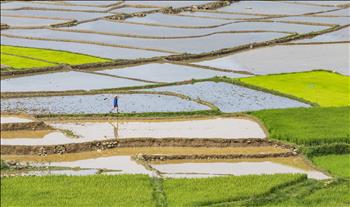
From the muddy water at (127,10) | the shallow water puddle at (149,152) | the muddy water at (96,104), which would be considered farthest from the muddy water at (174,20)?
the shallow water puddle at (149,152)

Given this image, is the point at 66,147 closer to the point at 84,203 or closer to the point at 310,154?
the point at 84,203

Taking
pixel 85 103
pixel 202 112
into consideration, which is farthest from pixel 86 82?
pixel 202 112

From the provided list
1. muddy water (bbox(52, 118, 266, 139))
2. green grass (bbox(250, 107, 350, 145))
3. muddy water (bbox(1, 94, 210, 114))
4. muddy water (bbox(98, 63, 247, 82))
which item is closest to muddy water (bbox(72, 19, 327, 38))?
muddy water (bbox(98, 63, 247, 82))

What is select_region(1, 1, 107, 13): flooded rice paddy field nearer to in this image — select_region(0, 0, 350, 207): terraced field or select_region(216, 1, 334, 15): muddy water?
select_region(0, 0, 350, 207): terraced field

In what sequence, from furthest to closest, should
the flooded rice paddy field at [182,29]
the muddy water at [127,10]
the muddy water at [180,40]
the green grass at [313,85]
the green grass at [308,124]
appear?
the muddy water at [127,10]
the flooded rice paddy field at [182,29]
the muddy water at [180,40]
the green grass at [313,85]
the green grass at [308,124]

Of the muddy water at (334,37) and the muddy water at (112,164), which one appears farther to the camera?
the muddy water at (334,37)

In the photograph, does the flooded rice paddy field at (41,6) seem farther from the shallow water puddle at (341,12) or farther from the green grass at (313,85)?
the green grass at (313,85)

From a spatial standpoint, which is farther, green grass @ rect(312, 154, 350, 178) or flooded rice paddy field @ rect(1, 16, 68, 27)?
flooded rice paddy field @ rect(1, 16, 68, 27)
